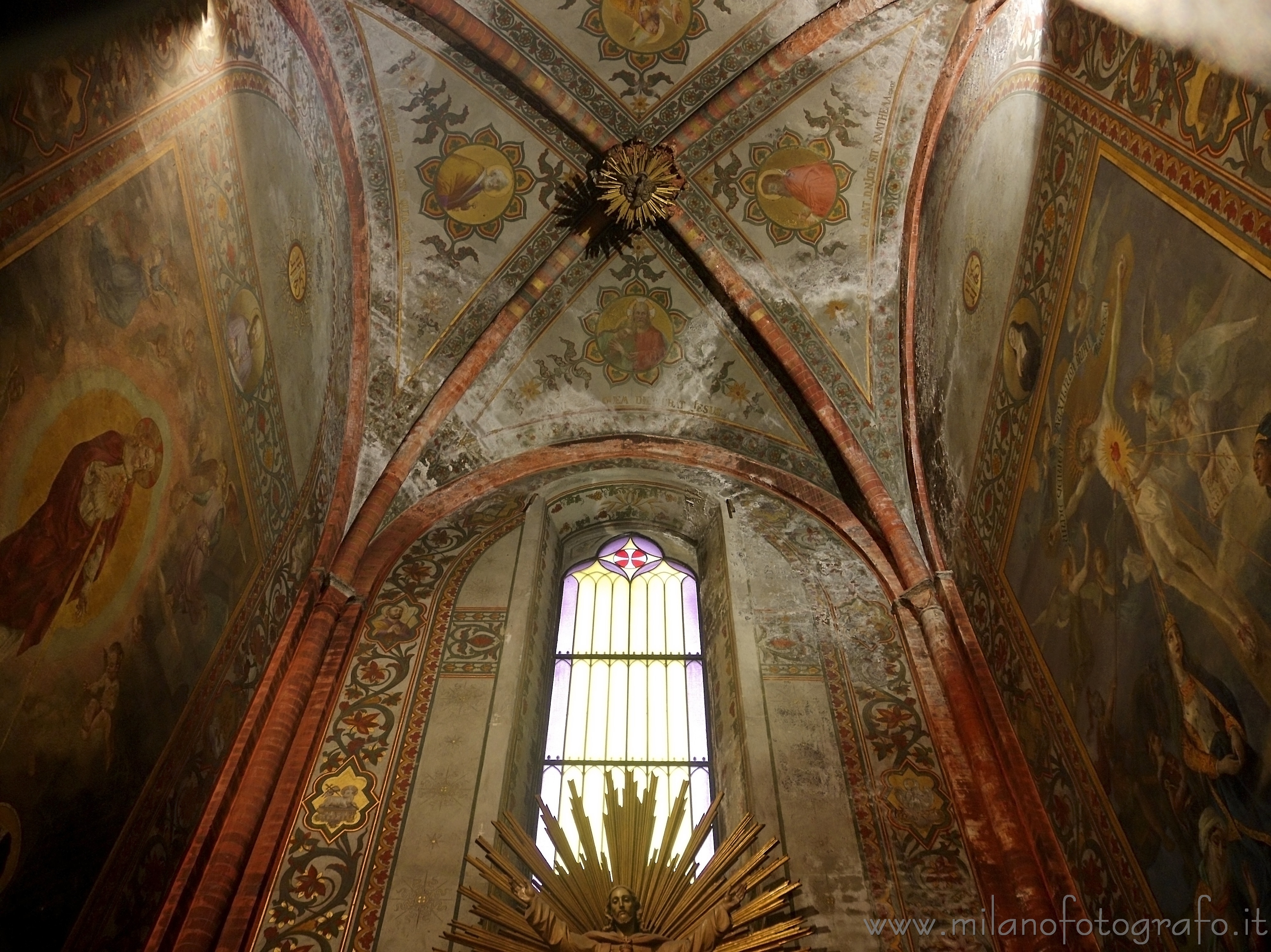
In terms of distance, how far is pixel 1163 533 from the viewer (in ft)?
17.0

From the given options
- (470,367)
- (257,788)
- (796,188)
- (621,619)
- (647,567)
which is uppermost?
(796,188)

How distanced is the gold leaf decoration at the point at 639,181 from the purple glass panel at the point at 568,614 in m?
3.36

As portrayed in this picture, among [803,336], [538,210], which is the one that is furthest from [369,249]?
[803,336]

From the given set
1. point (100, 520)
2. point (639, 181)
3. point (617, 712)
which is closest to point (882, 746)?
point (617, 712)

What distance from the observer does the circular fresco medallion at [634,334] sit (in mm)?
10164

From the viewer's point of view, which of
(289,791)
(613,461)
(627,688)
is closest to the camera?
(289,791)

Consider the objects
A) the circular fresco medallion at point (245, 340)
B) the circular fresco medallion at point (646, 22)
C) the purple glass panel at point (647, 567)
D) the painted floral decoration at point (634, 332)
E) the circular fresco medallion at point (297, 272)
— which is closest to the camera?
the circular fresco medallion at point (245, 340)

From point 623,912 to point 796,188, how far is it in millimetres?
6622

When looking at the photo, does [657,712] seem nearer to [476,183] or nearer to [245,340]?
[245,340]

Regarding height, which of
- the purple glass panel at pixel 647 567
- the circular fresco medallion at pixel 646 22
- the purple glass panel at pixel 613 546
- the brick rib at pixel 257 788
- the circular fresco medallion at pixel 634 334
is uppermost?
the circular fresco medallion at pixel 646 22

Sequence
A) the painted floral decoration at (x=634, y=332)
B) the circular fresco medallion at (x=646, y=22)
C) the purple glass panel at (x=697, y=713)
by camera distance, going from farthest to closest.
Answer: the painted floral decoration at (x=634, y=332) → the circular fresco medallion at (x=646, y=22) → the purple glass panel at (x=697, y=713)

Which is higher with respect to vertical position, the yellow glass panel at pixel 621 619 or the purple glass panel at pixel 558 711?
the yellow glass panel at pixel 621 619

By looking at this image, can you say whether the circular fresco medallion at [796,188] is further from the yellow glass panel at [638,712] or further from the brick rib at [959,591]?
the yellow glass panel at [638,712]

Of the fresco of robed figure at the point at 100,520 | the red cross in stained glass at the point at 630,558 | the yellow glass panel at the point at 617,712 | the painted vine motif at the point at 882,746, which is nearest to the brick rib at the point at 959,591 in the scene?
the painted vine motif at the point at 882,746
